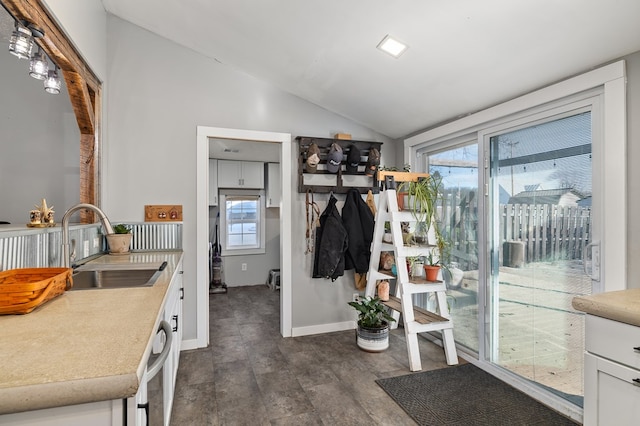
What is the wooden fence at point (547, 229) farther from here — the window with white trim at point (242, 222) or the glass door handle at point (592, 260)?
the window with white trim at point (242, 222)

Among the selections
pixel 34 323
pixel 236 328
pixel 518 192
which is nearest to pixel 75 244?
pixel 34 323

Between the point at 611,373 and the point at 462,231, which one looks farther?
the point at 462,231

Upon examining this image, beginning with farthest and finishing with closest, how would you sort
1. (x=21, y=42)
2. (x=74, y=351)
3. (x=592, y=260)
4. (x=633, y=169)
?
(x=592, y=260) < (x=633, y=169) < (x=21, y=42) < (x=74, y=351)

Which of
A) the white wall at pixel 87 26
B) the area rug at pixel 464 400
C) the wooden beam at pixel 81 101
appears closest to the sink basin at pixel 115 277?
the wooden beam at pixel 81 101

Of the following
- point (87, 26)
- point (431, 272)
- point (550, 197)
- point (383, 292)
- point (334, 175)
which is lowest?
point (383, 292)

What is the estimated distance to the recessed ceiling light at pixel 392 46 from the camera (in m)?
2.04

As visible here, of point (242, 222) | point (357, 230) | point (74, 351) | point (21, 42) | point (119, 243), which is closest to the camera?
point (74, 351)

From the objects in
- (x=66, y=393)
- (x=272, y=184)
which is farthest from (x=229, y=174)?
(x=66, y=393)

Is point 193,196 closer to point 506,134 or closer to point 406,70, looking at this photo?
point 406,70

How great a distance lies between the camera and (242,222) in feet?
18.4

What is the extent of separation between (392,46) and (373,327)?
7.16 feet

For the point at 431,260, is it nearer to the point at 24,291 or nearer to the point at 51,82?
the point at 24,291

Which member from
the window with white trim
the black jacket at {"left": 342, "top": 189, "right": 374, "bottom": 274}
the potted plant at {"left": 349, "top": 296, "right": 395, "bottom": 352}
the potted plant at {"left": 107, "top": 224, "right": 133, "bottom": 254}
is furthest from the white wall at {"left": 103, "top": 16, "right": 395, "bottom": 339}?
the window with white trim

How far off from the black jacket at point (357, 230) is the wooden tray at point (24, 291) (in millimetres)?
2370
